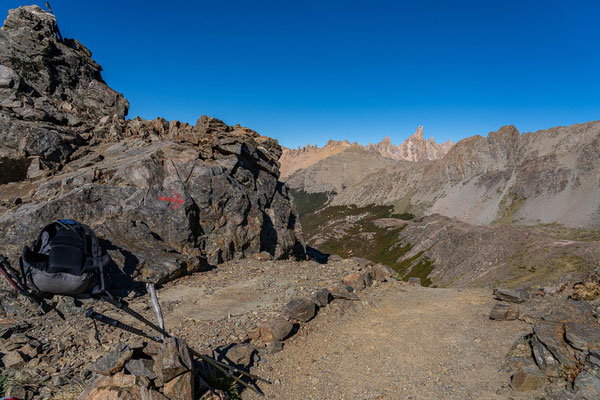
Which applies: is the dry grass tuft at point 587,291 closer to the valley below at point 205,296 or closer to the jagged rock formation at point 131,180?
the valley below at point 205,296

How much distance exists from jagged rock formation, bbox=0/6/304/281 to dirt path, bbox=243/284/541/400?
32.8 feet

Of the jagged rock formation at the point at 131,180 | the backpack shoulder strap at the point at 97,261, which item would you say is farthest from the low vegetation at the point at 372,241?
the backpack shoulder strap at the point at 97,261

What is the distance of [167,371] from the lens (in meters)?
7.17

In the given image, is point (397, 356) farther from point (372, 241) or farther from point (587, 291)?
point (372, 241)

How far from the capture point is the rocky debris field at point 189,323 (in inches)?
336

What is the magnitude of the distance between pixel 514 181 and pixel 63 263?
168083 millimetres

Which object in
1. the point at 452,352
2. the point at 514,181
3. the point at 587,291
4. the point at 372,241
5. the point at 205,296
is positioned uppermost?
the point at 514,181

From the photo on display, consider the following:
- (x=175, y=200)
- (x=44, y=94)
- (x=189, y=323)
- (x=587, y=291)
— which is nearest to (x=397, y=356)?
(x=189, y=323)

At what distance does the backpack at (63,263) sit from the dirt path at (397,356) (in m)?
6.86

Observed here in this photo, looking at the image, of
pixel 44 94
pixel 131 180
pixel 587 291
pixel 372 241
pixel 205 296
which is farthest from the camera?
pixel 372 241

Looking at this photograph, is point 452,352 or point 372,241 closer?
point 452,352

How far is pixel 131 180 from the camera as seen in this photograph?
71.1ft

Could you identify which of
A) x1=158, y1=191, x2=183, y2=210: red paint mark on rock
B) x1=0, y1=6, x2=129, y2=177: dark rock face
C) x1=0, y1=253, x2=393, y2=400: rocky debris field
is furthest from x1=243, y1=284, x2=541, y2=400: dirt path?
x1=0, y1=6, x2=129, y2=177: dark rock face

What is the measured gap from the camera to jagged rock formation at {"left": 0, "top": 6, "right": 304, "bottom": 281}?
727 inches
